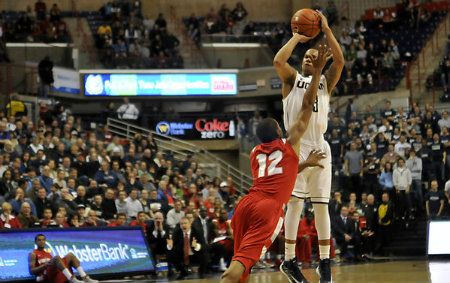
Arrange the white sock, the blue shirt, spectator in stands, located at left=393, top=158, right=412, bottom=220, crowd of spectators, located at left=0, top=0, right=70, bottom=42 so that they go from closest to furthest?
the white sock
spectator in stands, located at left=393, top=158, right=412, bottom=220
the blue shirt
crowd of spectators, located at left=0, top=0, right=70, bottom=42

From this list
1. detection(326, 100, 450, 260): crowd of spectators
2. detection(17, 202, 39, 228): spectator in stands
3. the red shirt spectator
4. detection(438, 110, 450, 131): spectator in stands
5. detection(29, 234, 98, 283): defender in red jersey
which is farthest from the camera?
detection(438, 110, 450, 131): spectator in stands

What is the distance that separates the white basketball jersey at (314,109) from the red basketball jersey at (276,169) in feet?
4.13

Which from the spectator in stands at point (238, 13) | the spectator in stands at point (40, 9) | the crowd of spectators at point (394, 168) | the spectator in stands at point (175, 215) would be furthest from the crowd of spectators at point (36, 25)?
the spectator in stands at point (175, 215)

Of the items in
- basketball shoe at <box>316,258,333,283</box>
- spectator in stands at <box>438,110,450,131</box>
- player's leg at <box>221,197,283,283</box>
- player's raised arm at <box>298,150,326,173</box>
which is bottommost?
basketball shoe at <box>316,258,333,283</box>

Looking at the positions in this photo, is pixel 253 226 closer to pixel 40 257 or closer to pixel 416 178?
pixel 40 257

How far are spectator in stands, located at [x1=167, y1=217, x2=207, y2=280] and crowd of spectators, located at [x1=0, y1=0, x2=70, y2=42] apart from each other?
1647 centimetres

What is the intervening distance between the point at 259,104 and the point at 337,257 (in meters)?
15.7

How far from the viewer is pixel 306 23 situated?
9539 millimetres

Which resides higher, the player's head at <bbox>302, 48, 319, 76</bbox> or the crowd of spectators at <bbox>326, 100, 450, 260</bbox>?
the player's head at <bbox>302, 48, 319, 76</bbox>

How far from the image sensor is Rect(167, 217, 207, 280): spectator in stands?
19.4 metres

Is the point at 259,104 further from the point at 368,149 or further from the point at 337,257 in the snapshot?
the point at 337,257

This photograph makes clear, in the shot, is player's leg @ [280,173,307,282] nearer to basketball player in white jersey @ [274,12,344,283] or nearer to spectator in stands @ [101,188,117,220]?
basketball player in white jersey @ [274,12,344,283]

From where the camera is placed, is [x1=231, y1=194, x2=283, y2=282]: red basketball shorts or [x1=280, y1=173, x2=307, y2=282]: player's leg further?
[x1=280, y1=173, x2=307, y2=282]: player's leg

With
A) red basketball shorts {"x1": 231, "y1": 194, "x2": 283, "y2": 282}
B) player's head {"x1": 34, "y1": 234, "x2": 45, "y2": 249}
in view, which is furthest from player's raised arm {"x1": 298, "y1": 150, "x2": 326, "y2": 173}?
player's head {"x1": 34, "y1": 234, "x2": 45, "y2": 249}
